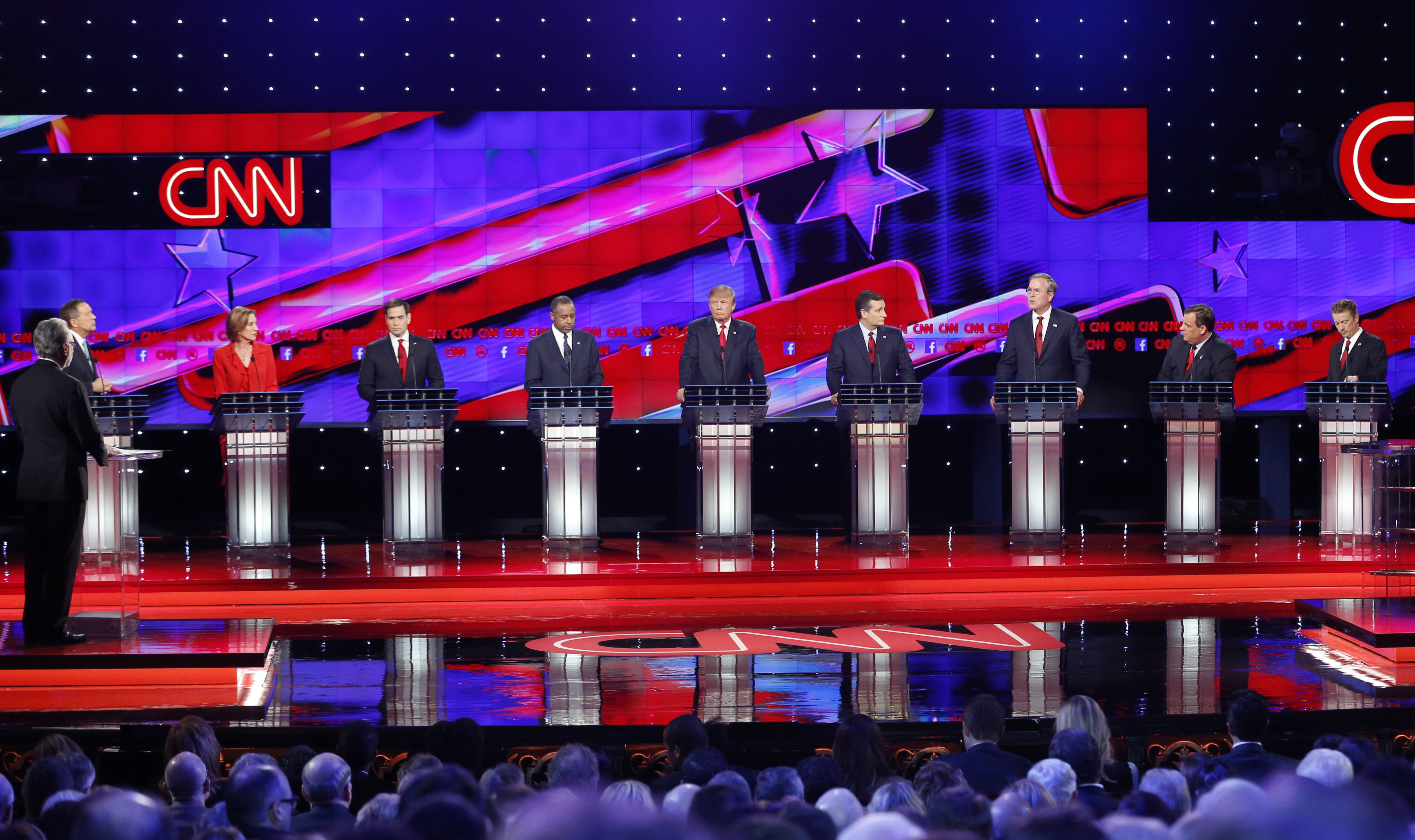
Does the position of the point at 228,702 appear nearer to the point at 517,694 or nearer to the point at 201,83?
the point at 517,694

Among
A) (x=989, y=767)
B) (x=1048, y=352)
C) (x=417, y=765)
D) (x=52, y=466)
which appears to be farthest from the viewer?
(x=1048, y=352)

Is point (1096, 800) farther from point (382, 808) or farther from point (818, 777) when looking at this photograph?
point (382, 808)

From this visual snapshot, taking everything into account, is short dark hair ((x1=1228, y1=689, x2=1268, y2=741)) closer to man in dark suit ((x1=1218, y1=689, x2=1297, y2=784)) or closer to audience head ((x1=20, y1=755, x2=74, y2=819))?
man in dark suit ((x1=1218, y1=689, x2=1297, y2=784))

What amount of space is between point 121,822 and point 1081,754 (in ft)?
7.31

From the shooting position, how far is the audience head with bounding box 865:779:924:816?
2.46 metres

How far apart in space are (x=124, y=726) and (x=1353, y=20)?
932 centimetres

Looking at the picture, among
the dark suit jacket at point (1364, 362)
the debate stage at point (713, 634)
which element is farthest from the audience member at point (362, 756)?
the dark suit jacket at point (1364, 362)

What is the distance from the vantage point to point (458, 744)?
3535 millimetres

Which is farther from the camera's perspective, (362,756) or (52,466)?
(52,466)

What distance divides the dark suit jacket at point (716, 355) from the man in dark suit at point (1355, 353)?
341 centimetres

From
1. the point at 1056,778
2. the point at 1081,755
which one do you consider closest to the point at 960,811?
the point at 1056,778

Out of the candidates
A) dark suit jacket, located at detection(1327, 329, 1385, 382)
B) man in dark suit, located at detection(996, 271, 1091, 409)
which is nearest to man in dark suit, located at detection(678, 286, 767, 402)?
man in dark suit, located at detection(996, 271, 1091, 409)

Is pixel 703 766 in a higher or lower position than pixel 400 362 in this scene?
lower

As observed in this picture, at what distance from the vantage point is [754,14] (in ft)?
30.9
